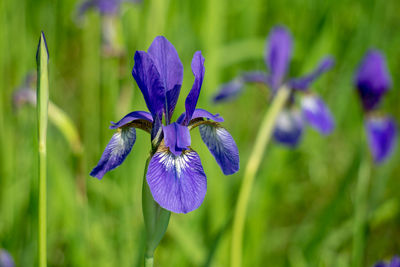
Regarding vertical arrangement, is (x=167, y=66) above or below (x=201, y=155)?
above

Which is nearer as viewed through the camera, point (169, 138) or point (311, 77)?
point (169, 138)

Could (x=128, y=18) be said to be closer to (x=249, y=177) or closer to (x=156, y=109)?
(x=249, y=177)

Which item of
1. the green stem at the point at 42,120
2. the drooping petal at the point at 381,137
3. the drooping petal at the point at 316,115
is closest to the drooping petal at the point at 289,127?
the drooping petal at the point at 316,115

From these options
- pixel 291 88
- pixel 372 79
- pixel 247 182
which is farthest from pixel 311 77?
pixel 247 182

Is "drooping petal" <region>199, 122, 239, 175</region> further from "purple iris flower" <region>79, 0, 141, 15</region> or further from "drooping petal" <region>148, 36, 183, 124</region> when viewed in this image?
"purple iris flower" <region>79, 0, 141, 15</region>

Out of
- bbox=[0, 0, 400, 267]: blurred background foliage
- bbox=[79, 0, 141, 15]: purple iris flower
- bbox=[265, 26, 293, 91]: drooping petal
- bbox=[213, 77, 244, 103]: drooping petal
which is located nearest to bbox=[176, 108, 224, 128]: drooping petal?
bbox=[0, 0, 400, 267]: blurred background foliage

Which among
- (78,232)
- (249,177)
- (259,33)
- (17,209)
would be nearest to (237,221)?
(249,177)

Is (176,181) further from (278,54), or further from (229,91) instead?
(278,54)
